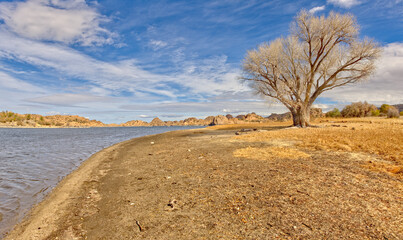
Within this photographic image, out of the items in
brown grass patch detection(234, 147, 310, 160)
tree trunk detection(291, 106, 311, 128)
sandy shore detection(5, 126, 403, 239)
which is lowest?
sandy shore detection(5, 126, 403, 239)

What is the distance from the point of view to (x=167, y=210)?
4199mm

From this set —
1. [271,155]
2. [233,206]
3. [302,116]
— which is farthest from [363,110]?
[233,206]

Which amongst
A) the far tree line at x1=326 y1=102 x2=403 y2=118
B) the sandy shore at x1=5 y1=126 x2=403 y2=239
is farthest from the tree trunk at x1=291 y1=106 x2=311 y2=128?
the far tree line at x1=326 y1=102 x2=403 y2=118

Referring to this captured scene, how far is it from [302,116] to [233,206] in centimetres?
2139

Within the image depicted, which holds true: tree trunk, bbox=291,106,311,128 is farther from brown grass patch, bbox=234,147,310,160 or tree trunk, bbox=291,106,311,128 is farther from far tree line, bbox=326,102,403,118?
far tree line, bbox=326,102,403,118

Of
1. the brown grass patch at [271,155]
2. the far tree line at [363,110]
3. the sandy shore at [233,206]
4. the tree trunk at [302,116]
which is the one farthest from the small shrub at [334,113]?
the sandy shore at [233,206]

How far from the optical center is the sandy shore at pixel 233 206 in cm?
323

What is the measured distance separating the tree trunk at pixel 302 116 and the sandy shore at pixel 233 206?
1679 cm

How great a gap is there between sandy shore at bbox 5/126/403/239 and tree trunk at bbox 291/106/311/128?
1679 cm

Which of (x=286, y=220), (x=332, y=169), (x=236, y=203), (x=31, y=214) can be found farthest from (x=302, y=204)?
(x=31, y=214)

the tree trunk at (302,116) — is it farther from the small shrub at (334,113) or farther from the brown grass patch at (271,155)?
the small shrub at (334,113)

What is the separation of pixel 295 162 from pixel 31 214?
8069 mm

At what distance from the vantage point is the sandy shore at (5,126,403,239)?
3.23m

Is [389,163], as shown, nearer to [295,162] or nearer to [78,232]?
[295,162]
